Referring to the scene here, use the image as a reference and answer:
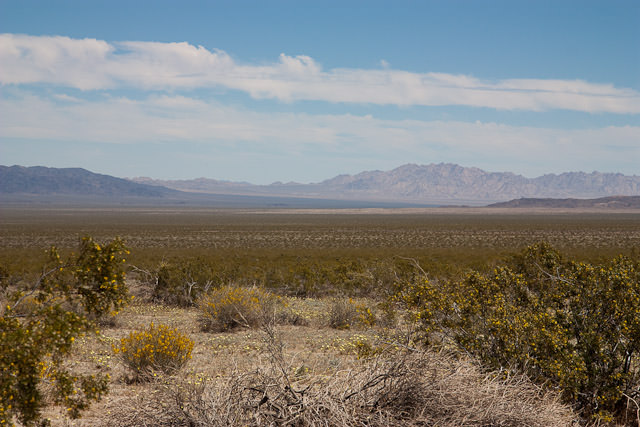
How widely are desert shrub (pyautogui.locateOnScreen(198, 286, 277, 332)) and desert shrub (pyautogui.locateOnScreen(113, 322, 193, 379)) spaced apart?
331 centimetres

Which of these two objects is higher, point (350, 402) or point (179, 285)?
point (350, 402)

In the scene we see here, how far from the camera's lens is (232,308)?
487 inches

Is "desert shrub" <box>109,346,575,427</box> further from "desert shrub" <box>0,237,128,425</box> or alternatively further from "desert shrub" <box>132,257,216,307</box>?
"desert shrub" <box>132,257,216,307</box>

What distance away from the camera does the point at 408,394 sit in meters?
4.92

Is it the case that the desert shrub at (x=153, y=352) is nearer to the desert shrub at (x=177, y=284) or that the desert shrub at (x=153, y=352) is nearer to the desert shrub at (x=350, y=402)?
the desert shrub at (x=350, y=402)

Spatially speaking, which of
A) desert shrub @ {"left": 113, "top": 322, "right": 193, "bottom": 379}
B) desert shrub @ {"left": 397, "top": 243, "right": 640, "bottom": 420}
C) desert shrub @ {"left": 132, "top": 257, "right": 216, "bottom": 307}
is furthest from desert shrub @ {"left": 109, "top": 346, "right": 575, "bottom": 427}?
desert shrub @ {"left": 132, "top": 257, "right": 216, "bottom": 307}

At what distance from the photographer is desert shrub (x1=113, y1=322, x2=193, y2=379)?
26.9ft

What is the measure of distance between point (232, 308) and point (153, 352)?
4.26 m

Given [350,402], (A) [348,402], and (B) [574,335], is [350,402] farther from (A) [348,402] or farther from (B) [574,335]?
(B) [574,335]

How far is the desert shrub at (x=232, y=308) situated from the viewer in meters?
12.1

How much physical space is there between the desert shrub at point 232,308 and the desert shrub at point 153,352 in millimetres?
3309

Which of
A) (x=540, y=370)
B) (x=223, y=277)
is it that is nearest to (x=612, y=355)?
(x=540, y=370)

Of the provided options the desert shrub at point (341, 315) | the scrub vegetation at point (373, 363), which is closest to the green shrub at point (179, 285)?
the desert shrub at point (341, 315)

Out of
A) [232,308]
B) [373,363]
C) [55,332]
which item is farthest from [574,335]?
[232,308]
